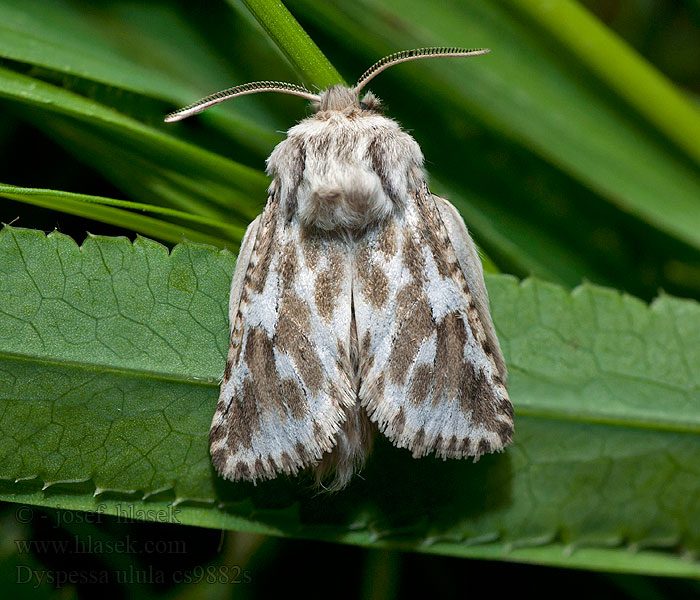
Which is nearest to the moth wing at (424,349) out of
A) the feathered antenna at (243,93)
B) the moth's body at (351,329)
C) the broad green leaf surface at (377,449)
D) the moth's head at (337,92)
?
the moth's body at (351,329)

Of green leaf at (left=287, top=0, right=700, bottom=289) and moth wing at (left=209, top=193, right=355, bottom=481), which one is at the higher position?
green leaf at (left=287, top=0, right=700, bottom=289)

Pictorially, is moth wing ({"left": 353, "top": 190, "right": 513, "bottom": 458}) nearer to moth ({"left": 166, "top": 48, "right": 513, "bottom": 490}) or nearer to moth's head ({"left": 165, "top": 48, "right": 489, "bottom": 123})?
moth ({"left": 166, "top": 48, "right": 513, "bottom": 490})

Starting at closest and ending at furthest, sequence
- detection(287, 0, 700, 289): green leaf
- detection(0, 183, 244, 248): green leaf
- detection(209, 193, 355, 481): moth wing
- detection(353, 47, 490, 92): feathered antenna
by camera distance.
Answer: detection(209, 193, 355, 481): moth wing < detection(0, 183, 244, 248): green leaf < detection(353, 47, 490, 92): feathered antenna < detection(287, 0, 700, 289): green leaf

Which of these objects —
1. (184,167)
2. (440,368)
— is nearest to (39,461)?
(184,167)

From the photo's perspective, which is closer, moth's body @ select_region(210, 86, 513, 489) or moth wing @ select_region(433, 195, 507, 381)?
moth's body @ select_region(210, 86, 513, 489)

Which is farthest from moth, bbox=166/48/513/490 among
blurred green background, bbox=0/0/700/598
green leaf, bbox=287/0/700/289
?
green leaf, bbox=287/0/700/289

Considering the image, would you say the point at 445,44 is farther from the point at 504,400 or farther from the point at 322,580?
the point at 322,580

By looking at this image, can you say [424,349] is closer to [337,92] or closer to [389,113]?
[337,92]

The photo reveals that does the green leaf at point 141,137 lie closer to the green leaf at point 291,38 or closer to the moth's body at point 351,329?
the moth's body at point 351,329
